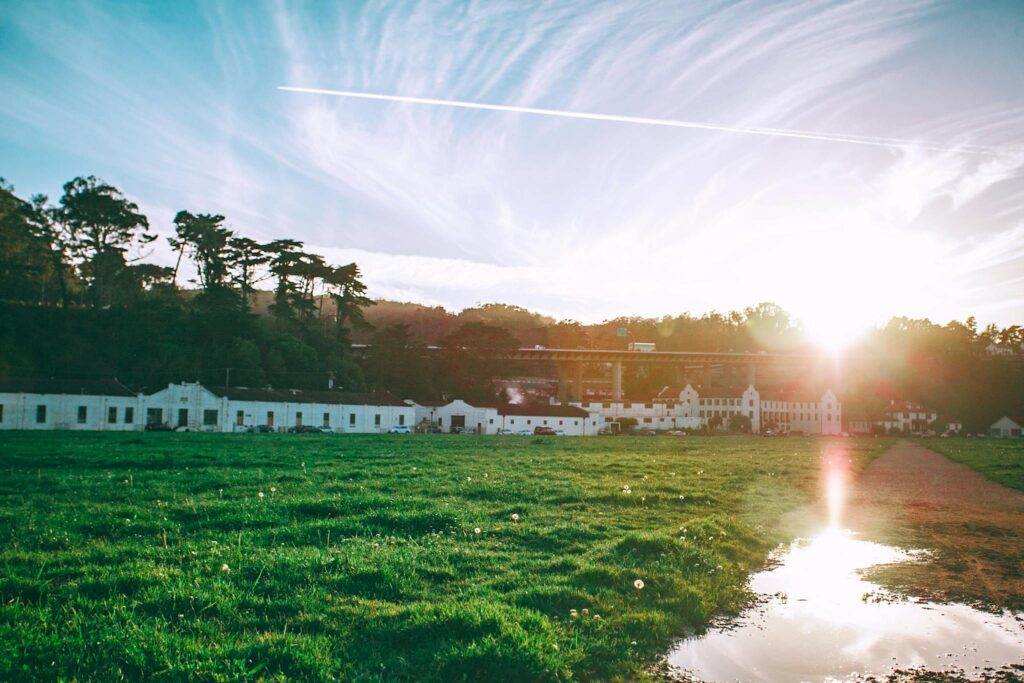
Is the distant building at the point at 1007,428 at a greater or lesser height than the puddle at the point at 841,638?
lesser

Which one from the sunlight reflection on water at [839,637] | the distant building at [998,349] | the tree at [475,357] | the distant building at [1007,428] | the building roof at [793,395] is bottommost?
the distant building at [1007,428]

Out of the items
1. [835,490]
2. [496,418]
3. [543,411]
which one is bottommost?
[496,418]

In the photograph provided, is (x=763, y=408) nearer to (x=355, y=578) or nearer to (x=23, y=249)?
(x=23, y=249)

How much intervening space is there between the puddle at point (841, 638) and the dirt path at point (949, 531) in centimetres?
94

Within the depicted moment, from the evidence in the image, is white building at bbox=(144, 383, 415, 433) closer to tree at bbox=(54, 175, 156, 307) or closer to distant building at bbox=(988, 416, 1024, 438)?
tree at bbox=(54, 175, 156, 307)

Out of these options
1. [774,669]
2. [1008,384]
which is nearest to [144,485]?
[774,669]

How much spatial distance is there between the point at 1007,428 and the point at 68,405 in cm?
15828

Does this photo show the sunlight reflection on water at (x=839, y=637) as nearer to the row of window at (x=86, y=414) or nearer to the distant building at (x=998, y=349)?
the row of window at (x=86, y=414)

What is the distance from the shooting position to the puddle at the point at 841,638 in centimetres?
787

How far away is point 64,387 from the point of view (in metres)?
73.5

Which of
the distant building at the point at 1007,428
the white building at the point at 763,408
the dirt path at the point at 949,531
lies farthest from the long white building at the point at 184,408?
the distant building at the point at 1007,428

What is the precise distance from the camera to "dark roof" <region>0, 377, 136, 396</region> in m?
69.6

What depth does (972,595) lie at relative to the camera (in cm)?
1080

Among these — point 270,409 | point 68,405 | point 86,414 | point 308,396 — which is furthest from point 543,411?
point 68,405
